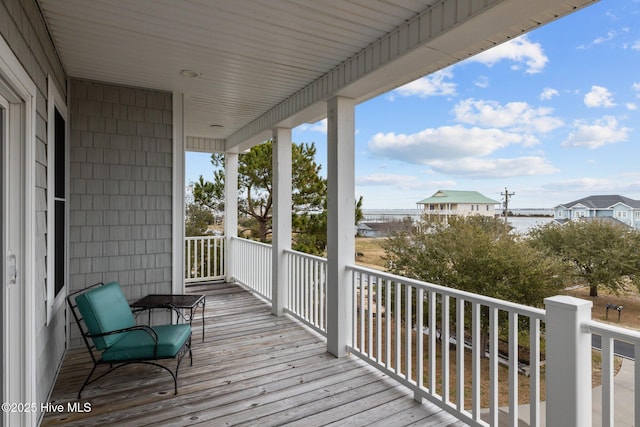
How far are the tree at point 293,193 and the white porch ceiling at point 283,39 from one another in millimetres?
4256

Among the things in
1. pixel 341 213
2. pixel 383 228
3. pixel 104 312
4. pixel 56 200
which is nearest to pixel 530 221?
pixel 341 213

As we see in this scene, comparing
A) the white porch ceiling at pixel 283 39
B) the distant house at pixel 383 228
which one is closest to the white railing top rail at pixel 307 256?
the distant house at pixel 383 228

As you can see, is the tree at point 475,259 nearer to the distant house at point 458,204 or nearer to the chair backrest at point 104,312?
the distant house at point 458,204

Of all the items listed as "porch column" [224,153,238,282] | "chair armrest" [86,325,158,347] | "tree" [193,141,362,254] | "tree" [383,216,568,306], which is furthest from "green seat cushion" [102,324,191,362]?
"tree" [193,141,362,254]

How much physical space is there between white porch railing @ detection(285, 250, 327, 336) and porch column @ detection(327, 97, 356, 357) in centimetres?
44

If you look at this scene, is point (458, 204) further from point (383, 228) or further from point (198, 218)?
point (198, 218)

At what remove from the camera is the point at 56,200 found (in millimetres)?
3201

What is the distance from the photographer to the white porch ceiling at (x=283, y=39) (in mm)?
2277

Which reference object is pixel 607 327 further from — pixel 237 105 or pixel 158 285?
pixel 237 105

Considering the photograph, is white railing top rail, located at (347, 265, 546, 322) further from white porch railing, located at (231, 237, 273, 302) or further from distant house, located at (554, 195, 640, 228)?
white porch railing, located at (231, 237, 273, 302)

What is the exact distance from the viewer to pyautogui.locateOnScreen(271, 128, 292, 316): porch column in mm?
4906

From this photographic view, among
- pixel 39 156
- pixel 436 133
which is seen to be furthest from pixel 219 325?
pixel 436 133

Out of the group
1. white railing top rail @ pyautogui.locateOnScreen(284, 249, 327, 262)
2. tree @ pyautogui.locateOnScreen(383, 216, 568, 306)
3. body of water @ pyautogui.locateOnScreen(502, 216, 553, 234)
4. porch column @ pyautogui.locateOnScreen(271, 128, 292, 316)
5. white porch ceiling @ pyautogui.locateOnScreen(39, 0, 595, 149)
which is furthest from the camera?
tree @ pyautogui.locateOnScreen(383, 216, 568, 306)

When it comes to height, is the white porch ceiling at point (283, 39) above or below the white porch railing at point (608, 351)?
above
